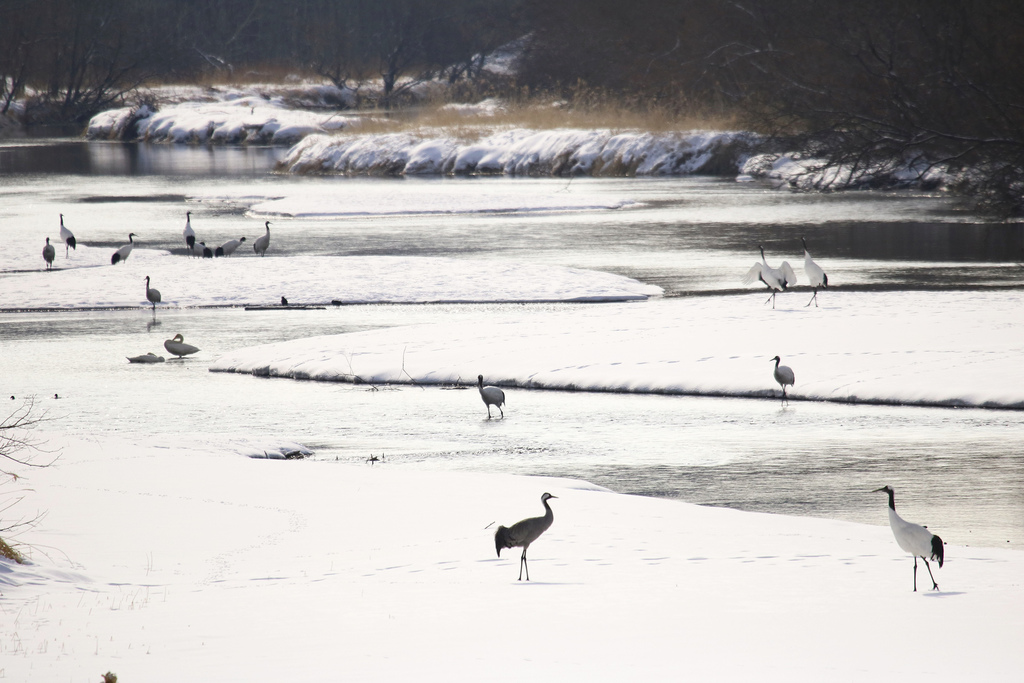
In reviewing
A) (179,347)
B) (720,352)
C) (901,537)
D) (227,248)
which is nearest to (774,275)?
(720,352)

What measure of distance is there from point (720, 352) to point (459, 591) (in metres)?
8.81

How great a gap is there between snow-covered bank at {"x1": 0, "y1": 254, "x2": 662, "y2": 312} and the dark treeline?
4624 millimetres

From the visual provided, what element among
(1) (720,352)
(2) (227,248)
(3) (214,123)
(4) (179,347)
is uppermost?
(3) (214,123)

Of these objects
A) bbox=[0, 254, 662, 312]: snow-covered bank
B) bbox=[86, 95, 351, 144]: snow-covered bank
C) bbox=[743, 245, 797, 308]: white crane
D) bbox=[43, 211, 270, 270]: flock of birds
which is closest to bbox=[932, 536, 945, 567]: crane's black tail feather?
bbox=[743, 245, 797, 308]: white crane

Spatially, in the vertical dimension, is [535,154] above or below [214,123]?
below

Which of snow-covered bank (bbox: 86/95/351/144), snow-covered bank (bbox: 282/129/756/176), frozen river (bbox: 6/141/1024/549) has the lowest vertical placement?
frozen river (bbox: 6/141/1024/549)

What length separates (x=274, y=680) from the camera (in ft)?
17.7

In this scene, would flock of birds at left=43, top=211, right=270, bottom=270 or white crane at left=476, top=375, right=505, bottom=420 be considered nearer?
white crane at left=476, top=375, right=505, bottom=420

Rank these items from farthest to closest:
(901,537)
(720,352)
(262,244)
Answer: (262,244), (720,352), (901,537)

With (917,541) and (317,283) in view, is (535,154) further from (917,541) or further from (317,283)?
(917,541)

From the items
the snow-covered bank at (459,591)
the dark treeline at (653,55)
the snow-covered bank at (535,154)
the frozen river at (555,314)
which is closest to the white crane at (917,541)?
the snow-covered bank at (459,591)

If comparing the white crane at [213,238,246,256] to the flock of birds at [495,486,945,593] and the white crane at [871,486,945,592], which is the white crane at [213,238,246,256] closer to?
the flock of birds at [495,486,945,593]

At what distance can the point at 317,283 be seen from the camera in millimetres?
21734

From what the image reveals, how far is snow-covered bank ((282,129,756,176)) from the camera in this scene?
147 ft
